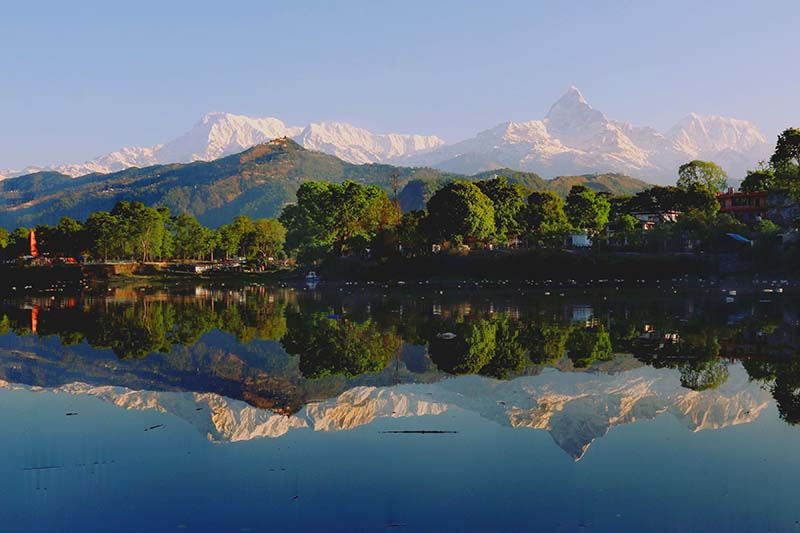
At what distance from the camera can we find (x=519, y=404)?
2206 centimetres

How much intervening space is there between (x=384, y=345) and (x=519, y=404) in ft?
48.6

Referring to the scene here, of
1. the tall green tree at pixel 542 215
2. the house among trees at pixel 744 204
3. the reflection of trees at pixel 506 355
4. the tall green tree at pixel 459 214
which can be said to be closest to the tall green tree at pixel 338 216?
the tall green tree at pixel 459 214

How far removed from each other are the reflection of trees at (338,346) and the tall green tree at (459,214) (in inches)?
2915

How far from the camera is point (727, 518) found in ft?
41.5

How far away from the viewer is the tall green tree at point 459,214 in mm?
121875

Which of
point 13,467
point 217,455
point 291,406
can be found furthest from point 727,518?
point 13,467

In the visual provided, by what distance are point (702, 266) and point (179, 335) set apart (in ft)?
285

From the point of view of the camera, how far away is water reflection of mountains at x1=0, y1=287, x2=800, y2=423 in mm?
26859

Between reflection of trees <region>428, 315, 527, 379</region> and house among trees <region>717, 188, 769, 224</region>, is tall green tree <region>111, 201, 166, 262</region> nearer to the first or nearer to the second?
reflection of trees <region>428, 315, 527, 379</region>

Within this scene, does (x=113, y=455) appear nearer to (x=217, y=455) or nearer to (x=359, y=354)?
(x=217, y=455)

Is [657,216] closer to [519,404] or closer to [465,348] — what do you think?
[465,348]

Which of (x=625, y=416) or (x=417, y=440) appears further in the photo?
(x=625, y=416)

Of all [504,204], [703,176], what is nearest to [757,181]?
[703,176]

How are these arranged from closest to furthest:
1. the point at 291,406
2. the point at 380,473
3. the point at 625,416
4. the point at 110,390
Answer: the point at 380,473
the point at 625,416
the point at 291,406
the point at 110,390
